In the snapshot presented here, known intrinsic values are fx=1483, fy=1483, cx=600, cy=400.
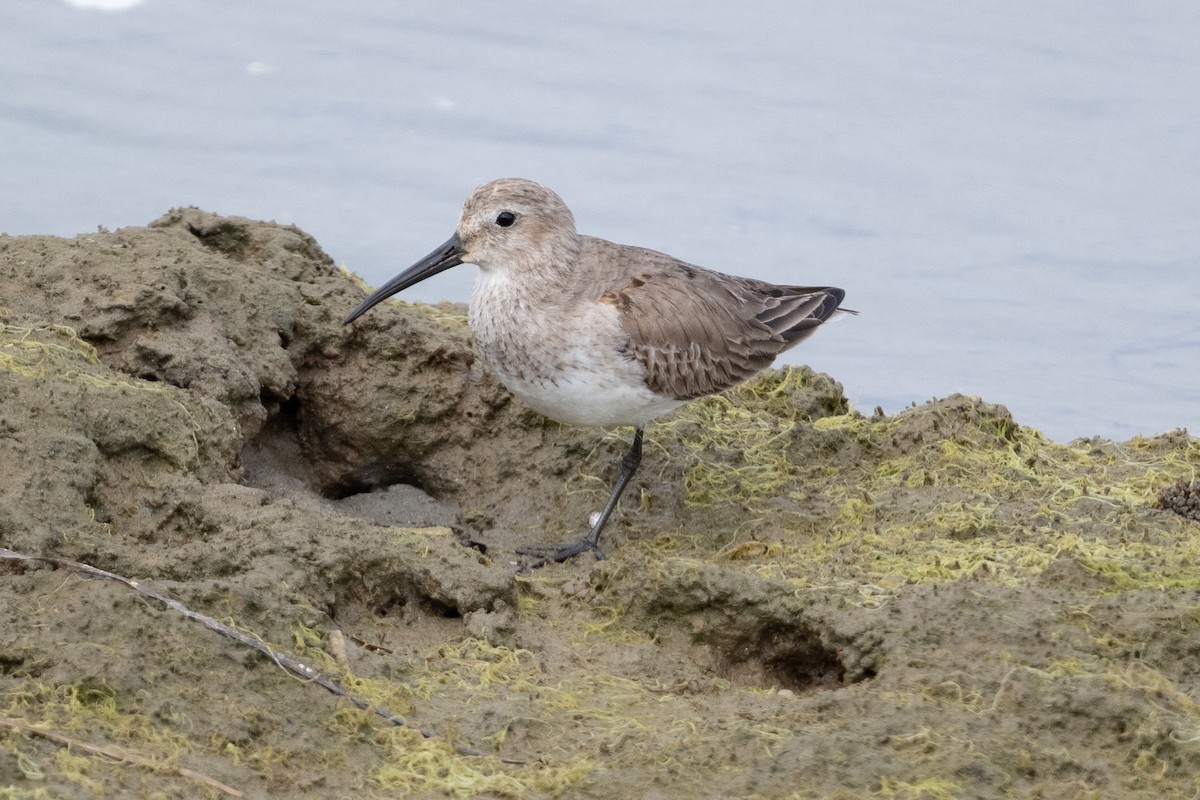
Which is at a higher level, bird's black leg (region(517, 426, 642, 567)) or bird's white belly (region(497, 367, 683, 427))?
bird's white belly (region(497, 367, 683, 427))

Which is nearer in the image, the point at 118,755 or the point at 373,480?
the point at 118,755

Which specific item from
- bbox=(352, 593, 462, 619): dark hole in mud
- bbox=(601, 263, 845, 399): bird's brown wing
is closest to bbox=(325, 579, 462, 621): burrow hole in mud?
bbox=(352, 593, 462, 619): dark hole in mud

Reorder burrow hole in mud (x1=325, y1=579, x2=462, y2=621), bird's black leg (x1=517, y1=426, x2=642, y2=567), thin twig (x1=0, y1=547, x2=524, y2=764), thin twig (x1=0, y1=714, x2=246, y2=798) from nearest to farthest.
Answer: thin twig (x1=0, y1=714, x2=246, y2=798) < thin twig (x1=0, y1=547, x2=524, y2=764) < burrow hole in mud (x1=325, y1=579, x2=462, y2=621) < bird's black leg (x1=517, y1=426, x2=642, y2=567)

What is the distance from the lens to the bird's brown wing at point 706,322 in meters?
8.47

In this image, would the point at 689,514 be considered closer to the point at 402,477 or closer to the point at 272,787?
the point at 402,477

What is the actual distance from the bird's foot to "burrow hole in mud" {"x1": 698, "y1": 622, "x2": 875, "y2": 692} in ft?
5.52

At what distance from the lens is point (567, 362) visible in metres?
8.23

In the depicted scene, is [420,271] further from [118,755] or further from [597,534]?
[118,755]

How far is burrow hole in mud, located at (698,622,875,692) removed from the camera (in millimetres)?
6535

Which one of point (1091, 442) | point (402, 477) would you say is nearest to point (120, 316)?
point (402, 477)

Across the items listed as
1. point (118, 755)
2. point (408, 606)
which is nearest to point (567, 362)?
point (408, 606)

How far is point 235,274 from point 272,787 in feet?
15.6

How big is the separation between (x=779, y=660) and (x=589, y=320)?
8.04 ft

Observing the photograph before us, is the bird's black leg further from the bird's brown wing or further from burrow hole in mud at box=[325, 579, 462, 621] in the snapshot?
burrow hole in mud at box=[325, 579, 462, 621]
